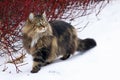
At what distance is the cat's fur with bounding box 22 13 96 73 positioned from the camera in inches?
234

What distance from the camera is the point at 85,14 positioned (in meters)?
8.40

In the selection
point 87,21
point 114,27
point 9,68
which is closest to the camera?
point 9,68

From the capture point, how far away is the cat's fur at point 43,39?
5945mm

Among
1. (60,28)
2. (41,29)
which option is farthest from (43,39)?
(60,28)

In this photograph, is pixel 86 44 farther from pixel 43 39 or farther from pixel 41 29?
pixel 41 29

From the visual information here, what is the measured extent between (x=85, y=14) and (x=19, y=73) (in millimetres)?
2778

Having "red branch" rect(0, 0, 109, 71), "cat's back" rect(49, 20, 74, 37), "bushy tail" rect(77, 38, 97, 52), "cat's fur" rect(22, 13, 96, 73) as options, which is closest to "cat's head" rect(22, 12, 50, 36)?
"cat's fur" rect(22, 13, 96, 73)

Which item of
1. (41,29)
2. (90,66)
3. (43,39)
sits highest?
(41,29)

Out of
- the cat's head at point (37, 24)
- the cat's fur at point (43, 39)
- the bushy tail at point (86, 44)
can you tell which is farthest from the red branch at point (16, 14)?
the bushy tail at point (86, 44)

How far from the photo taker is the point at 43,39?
19.8 feet

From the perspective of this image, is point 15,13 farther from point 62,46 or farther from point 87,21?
point 87,21

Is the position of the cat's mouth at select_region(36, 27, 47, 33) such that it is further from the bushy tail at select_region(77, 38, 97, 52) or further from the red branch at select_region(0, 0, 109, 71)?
the bushy tail at select_region(77, 38, 97, 52)

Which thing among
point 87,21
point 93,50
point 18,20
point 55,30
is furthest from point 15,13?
point 87,21

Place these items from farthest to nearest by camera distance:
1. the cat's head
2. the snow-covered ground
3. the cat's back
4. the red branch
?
the red branch, the cat's back, the cat's head, the snow-covered ground
